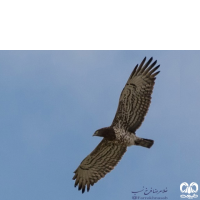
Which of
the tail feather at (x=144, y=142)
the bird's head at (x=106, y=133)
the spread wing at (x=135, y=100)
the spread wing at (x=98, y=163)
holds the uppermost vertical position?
Result: the spread wing at (x=135, y=100)

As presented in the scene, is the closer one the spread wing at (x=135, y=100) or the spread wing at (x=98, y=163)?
the spread wing at (x=135, y=100)

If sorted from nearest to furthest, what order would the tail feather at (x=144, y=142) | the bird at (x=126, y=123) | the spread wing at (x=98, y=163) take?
the tail feather at (x=144, y=142) → the bird at (x=126, y=123) → the spread wing at (x=98, y=163)

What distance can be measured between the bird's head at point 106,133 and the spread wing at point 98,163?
279mm

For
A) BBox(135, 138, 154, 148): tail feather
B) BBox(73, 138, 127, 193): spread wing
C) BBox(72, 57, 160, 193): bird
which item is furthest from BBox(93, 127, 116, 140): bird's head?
BBox(135, 138, 154, 148): tail feather

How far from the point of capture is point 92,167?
12.9m

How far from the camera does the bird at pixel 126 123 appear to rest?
12.2 metres

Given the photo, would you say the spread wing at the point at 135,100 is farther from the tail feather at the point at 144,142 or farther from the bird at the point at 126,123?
the tail feather at the point at 144,142

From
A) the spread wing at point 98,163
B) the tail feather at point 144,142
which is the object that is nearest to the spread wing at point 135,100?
the tail feather at point 144,142

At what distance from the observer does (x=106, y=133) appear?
12.3 m

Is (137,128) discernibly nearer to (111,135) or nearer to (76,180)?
(111,135)
